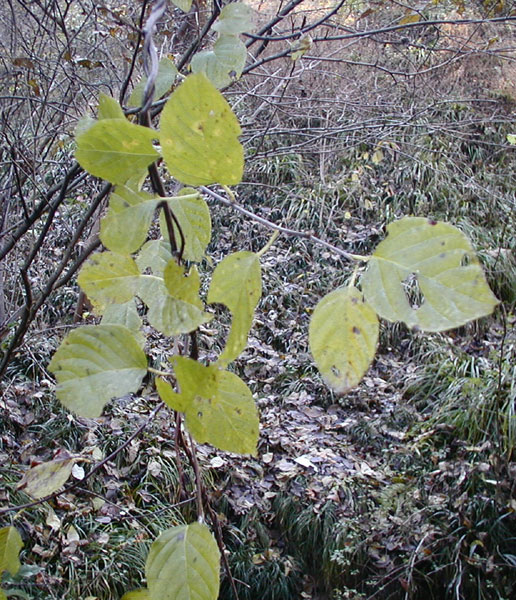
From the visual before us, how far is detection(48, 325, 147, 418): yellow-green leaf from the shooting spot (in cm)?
25

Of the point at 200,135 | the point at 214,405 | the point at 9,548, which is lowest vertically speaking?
the point at 9,548

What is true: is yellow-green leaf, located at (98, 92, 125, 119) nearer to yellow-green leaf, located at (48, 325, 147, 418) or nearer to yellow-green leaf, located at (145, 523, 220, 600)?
yellow-green leaf, located at (48, 325, 147, 418)

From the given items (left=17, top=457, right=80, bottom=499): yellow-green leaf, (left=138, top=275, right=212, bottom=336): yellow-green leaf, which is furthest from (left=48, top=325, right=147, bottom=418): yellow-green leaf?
(left=17, top=457, right=80, bottom=499): yellow-green leaf

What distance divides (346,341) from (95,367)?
0.12m

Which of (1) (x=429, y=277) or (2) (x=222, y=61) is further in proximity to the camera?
(2) (x=222, y=61)

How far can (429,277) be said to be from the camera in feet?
0.68

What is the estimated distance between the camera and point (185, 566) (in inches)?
11.2

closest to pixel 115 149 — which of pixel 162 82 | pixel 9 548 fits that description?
pixel 162 82

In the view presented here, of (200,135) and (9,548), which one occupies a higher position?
(200,135)

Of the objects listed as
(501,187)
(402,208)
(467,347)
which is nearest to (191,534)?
(467,347)

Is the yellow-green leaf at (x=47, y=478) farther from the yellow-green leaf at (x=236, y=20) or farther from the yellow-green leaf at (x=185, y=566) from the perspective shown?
Answer: the yellow-green leaf at (x=236, y=20)

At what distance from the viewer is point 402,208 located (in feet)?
16.9

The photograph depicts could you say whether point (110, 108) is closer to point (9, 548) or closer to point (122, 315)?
point (122, 315)

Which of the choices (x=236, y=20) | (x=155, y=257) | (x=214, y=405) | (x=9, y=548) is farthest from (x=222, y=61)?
(x=9, y=548)
